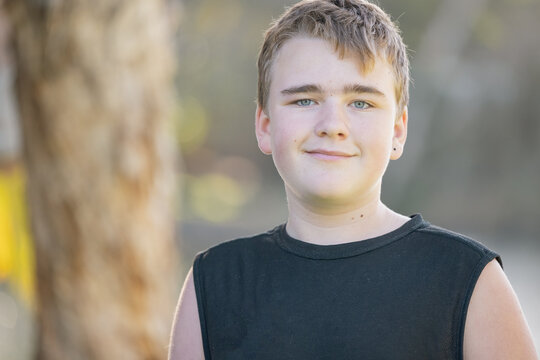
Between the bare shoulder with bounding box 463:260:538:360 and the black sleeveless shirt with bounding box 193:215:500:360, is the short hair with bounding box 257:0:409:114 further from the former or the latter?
the bare shoulder with bounding box 463:260:538:360

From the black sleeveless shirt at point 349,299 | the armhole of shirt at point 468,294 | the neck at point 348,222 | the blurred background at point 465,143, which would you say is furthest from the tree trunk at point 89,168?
the blurred background at point 465,143

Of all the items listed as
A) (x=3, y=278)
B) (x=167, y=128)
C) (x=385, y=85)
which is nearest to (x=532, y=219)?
(x=3, y=278)

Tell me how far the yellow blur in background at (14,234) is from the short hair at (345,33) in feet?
16.6

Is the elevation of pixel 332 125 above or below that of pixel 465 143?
above

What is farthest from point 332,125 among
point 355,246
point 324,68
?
point 355,246

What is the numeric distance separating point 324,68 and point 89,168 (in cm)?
263

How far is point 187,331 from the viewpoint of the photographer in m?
1.90

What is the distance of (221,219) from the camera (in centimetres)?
1581

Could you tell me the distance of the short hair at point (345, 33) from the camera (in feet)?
5.81

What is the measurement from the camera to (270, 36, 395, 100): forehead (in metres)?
1.75

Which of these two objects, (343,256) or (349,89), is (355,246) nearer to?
(343,256)

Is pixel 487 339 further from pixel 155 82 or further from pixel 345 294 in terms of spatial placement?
pixel 155 82

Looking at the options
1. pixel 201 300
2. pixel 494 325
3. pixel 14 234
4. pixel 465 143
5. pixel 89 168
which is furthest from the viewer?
pixel 465 143

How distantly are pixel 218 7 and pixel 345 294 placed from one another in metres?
17.3
